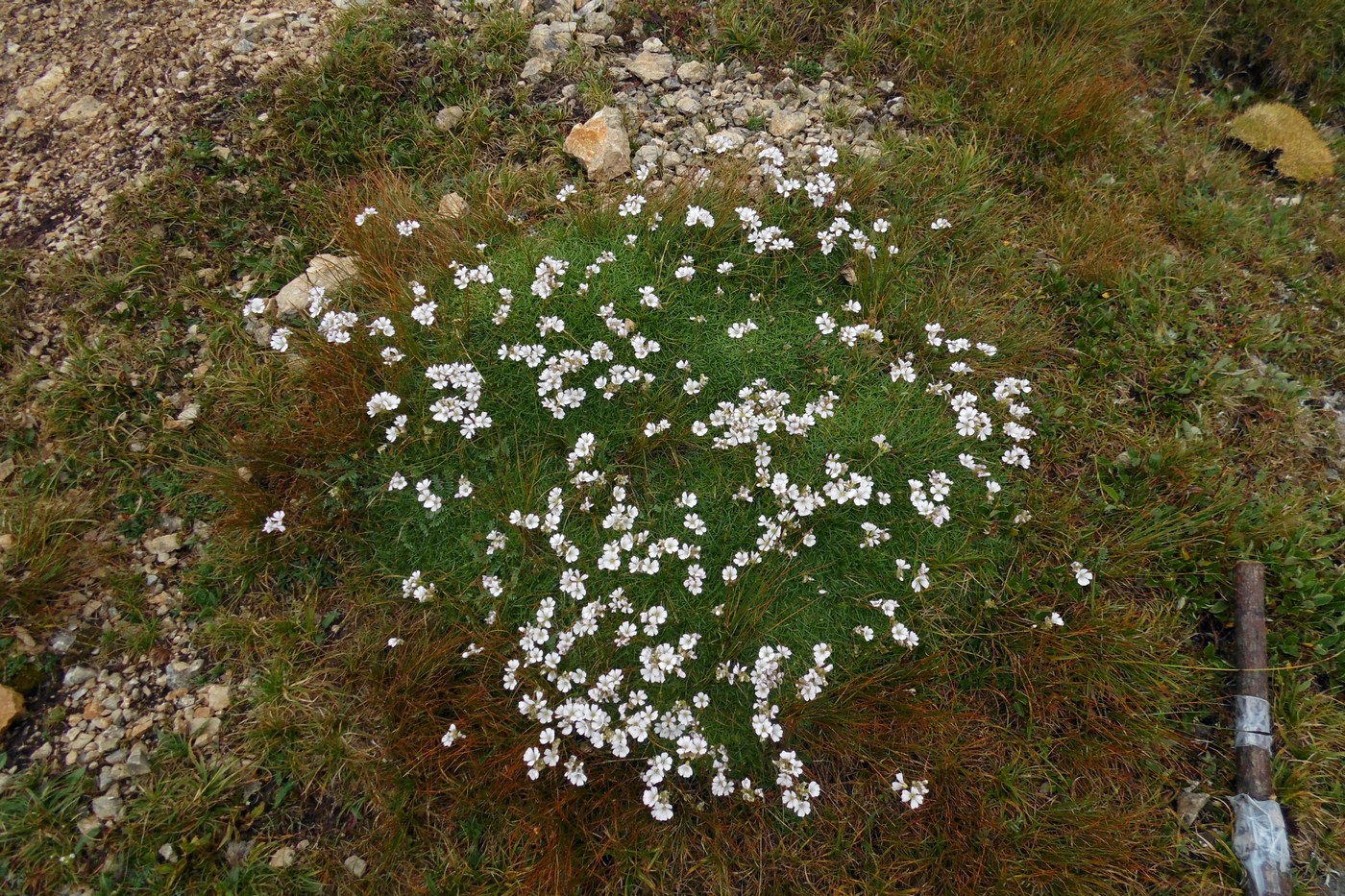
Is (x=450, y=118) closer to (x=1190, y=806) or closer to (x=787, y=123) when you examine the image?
(x=787, y=123)

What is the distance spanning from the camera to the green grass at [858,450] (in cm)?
313

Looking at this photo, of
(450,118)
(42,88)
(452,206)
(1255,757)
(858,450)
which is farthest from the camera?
(42,88)

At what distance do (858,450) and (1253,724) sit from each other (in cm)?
219

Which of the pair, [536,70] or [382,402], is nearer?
[382,402]

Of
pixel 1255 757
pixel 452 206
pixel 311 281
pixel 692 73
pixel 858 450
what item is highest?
pixel 692 73

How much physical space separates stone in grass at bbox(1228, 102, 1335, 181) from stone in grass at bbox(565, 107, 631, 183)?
4.61 m

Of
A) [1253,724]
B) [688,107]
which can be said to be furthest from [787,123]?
[1253,724]

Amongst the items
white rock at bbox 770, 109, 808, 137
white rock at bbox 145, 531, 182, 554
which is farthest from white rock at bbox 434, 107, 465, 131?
white rock at bbox 145, 531, 182, 554

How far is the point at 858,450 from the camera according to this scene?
3773 millimetres

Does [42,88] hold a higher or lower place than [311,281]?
higher

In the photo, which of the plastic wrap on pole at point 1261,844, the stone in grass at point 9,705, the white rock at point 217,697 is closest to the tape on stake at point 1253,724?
the plastic wrap on pole at point 1261,844

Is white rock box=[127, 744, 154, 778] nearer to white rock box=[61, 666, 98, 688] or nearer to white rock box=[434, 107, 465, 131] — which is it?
white rock box=[61, 666, 98, 688]

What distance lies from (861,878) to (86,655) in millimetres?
3761

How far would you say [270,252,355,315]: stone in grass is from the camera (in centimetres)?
416
